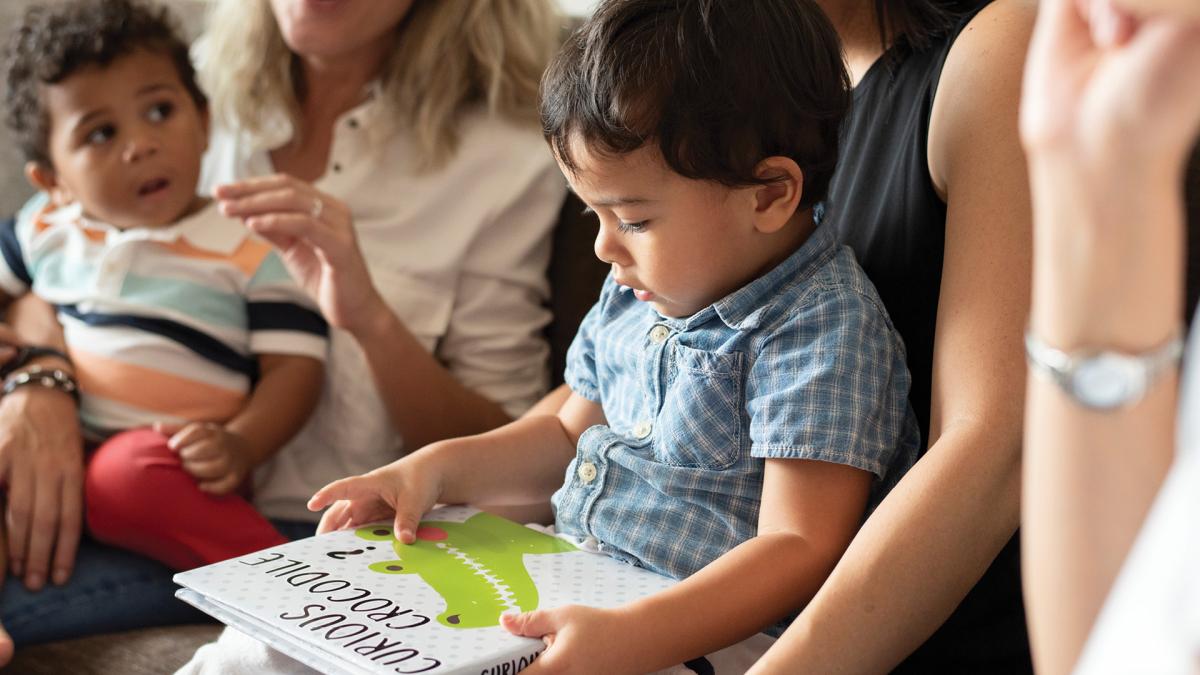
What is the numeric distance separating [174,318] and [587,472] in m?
0.73

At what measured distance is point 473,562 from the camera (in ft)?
3.59

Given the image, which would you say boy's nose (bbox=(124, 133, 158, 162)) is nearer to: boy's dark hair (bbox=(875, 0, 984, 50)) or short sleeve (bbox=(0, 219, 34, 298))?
short sleeve (bbox=(0, 219, 34, 298))

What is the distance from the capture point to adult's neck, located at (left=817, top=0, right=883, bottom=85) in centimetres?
125

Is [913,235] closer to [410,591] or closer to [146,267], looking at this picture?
[410,591]

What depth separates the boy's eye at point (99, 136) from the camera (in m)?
1.63

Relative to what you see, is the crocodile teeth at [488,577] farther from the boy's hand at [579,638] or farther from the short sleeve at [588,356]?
the short sleeve at [588,356]

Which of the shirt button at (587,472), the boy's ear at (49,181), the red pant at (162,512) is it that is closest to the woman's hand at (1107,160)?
the shirt button at (587,472)

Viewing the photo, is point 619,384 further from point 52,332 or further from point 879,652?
point 52,332

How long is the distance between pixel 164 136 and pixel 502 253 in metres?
0.46

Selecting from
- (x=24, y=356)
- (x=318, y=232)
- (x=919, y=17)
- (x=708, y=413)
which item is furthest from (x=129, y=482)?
(x=919, y=17)

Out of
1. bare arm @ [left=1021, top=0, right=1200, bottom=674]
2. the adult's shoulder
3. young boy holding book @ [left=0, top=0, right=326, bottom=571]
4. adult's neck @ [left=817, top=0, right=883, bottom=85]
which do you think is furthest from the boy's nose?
bare arm @ [left=1021, top=0, right=1200, bottom=674]

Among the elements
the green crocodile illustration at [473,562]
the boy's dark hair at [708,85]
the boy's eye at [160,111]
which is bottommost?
the green crocodile illustration at [473,562]

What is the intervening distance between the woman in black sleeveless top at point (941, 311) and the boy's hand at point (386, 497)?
400 mm

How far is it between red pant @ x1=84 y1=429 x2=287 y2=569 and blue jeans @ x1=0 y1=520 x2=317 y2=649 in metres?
0.03
